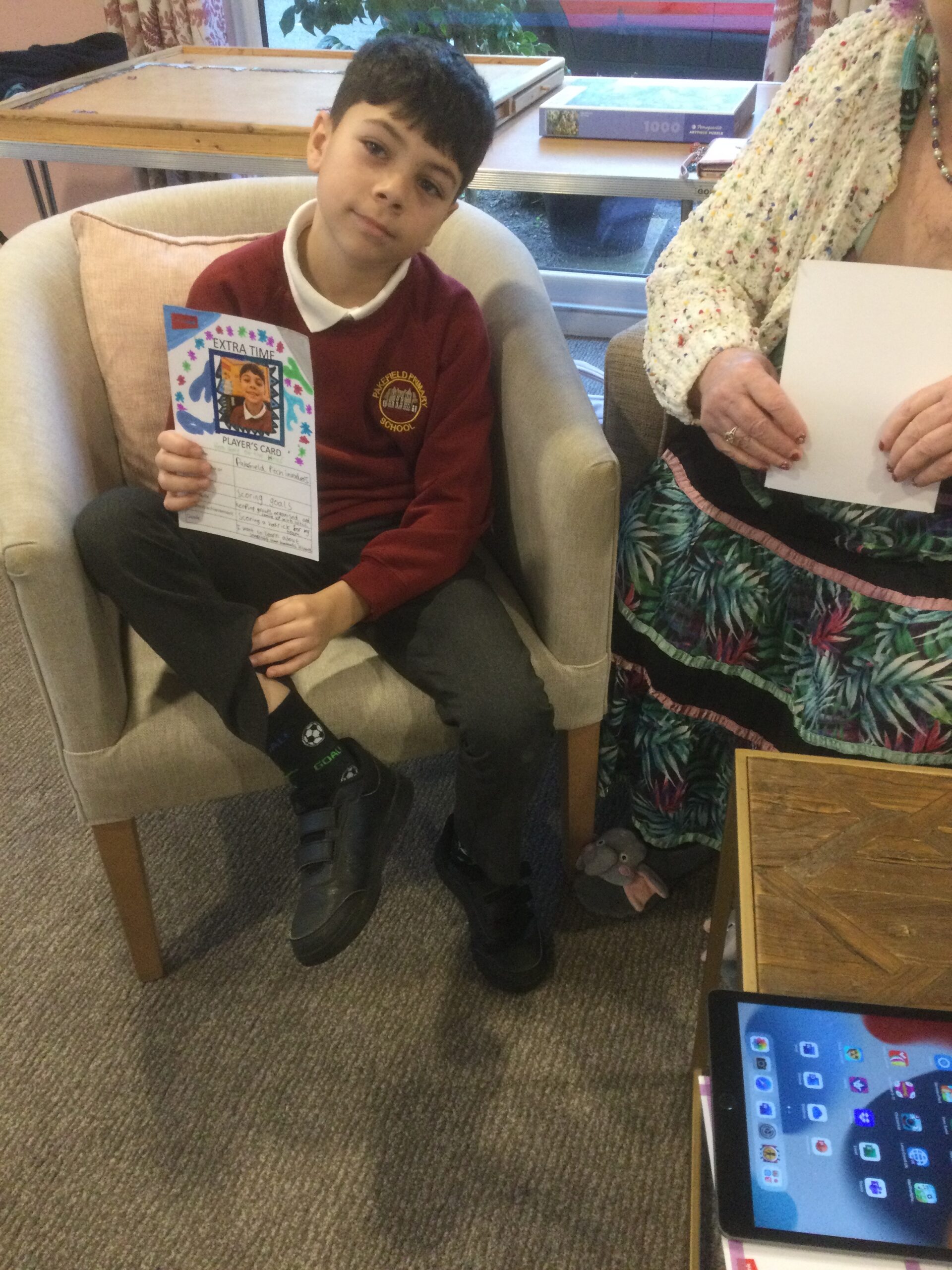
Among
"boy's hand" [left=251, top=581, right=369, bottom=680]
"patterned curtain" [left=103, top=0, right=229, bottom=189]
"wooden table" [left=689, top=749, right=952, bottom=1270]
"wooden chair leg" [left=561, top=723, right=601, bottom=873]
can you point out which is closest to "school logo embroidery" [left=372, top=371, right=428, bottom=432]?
"boy's hand" [left=251, top=581, right=369, bottom=680]

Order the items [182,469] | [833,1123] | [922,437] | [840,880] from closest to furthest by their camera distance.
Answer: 1. [833,1123]
2. [840,880]
3. [922,437]
4. [182,469]

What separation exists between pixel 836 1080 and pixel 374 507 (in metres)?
0.77

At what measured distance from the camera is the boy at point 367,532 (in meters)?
1.01

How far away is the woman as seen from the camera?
3.23 feet

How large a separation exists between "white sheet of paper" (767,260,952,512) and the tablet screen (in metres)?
0.51

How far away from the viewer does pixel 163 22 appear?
7.91ft

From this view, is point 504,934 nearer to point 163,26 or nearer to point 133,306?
point 133,306

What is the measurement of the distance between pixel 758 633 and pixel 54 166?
2636 millimetres

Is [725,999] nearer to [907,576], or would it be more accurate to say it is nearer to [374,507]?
[907,576]

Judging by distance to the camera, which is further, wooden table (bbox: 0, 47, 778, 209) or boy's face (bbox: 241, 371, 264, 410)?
wooden table (bbox: 0, 47, 778, 209)

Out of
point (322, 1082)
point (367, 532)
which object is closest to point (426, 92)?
point (367, 532)

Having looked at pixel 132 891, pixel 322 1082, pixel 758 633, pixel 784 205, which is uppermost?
pixel 784 205

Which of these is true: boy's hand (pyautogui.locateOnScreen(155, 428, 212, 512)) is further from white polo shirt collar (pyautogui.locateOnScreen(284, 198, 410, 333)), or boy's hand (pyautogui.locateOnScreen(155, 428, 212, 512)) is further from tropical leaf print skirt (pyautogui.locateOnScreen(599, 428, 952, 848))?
tropical leaf print skirt (pyautogui.locateOnScreen(599, 428, 952, 848))

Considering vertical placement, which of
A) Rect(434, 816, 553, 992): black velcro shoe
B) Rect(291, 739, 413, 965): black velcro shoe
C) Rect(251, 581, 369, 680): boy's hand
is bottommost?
Rect(434, 816, 553, 992): black velcro shoe
